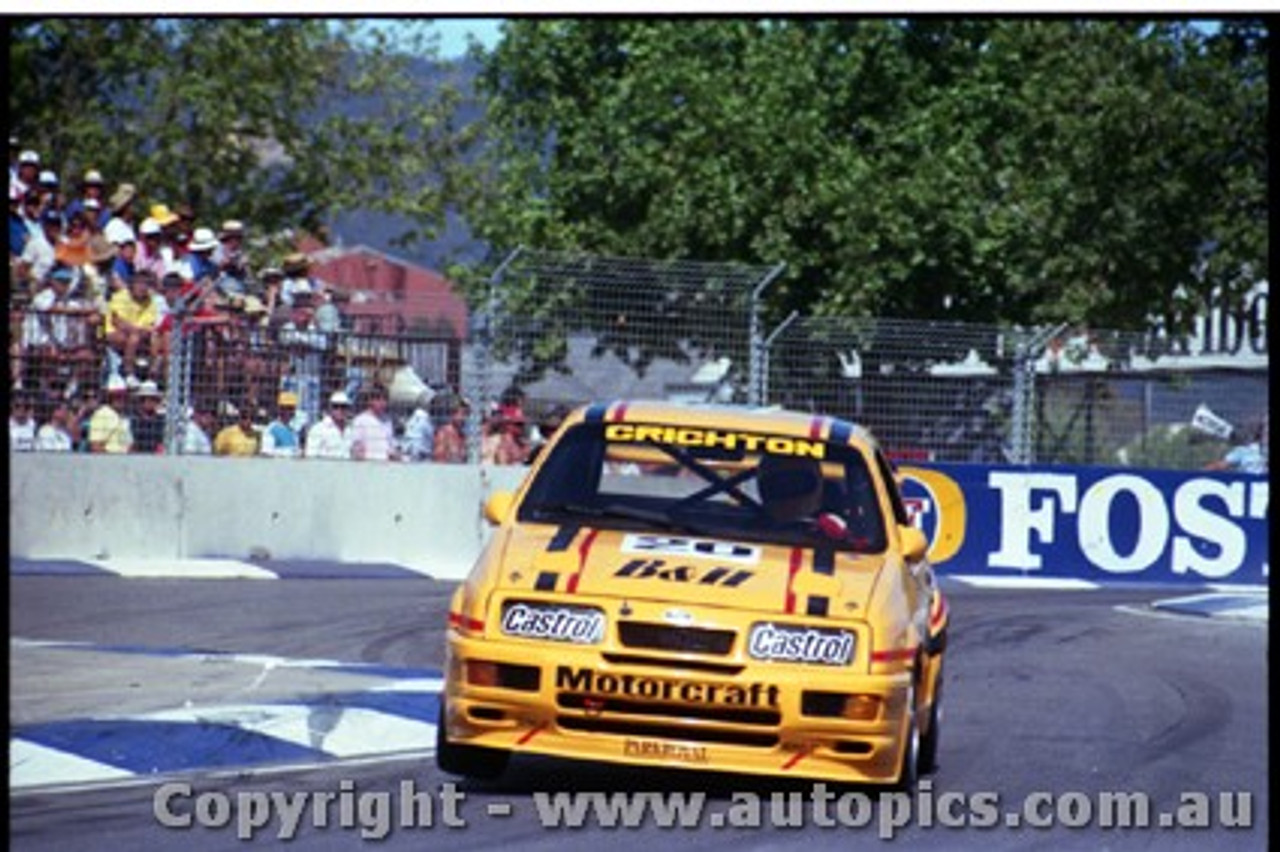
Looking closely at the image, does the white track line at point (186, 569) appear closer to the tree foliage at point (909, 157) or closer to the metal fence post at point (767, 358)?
the metal fence post at point (767, 358)

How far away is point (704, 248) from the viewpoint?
93.7 feet

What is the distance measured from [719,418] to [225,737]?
2.15 m

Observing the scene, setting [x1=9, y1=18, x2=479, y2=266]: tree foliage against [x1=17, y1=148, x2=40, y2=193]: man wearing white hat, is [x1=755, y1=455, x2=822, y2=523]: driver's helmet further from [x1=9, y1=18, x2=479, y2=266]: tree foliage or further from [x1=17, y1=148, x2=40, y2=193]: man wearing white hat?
[x1=9, y1=18, x2=479, y2=266]: tree foliage

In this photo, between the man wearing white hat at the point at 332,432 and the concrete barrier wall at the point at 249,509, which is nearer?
the concrete barrier wall at the point at 249,509

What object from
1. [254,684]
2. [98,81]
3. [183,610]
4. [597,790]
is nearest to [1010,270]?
[98,81]

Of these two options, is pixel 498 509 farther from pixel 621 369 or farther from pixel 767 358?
pixel 767 358

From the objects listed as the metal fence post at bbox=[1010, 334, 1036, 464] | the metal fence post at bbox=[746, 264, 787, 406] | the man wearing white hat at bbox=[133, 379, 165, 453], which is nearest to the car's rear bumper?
the man wearing white hat at bbox=[133, 379, 165, 453]

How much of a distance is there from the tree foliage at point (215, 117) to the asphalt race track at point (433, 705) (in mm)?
15953

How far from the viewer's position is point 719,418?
9.47 m

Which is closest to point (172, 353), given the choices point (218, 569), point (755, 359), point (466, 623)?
point (218, 569)

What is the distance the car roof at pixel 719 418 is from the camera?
946cm

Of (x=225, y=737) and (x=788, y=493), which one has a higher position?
(x=788, y=493)

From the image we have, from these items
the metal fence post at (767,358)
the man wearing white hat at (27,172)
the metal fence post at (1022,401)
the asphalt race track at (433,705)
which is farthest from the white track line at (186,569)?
the metal fence post at (1022,401)

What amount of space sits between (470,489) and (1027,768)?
10114mm
